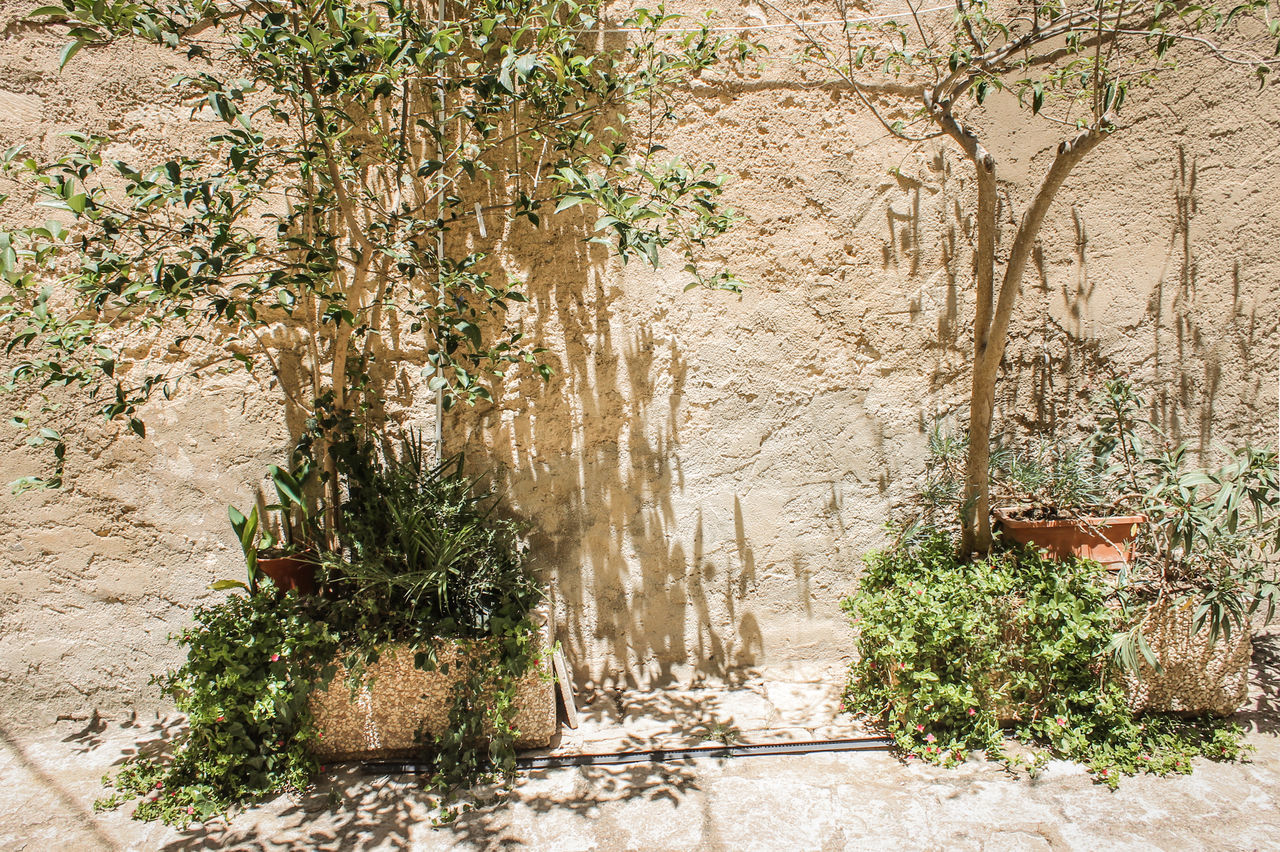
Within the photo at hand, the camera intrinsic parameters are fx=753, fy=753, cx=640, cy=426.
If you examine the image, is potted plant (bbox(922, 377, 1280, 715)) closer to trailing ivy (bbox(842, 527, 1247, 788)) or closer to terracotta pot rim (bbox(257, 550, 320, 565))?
trailing ivy (bbox(842, 527, 1247, 788))

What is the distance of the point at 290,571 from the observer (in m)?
2.96

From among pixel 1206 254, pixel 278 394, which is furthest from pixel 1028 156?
pixel 278 394

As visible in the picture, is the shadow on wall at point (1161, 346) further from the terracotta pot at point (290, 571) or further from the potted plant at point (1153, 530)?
the terracotta pot at point (290, 571)

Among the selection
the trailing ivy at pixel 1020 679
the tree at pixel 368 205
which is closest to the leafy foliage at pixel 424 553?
the tree at pixel 368 205

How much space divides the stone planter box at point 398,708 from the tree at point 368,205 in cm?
72

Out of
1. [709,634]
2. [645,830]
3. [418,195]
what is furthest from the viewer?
[709,634]

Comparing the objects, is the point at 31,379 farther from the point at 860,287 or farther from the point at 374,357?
the point at 860,287

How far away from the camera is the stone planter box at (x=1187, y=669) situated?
2.78m

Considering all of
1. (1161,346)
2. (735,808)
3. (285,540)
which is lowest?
(735,808)

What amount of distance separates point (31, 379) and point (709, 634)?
3013 millimetres

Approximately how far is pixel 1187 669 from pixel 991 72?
231 cm

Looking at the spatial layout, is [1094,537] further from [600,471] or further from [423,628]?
[423,628]

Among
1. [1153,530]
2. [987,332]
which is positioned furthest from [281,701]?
[1153,530]

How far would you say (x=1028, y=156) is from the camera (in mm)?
3348
